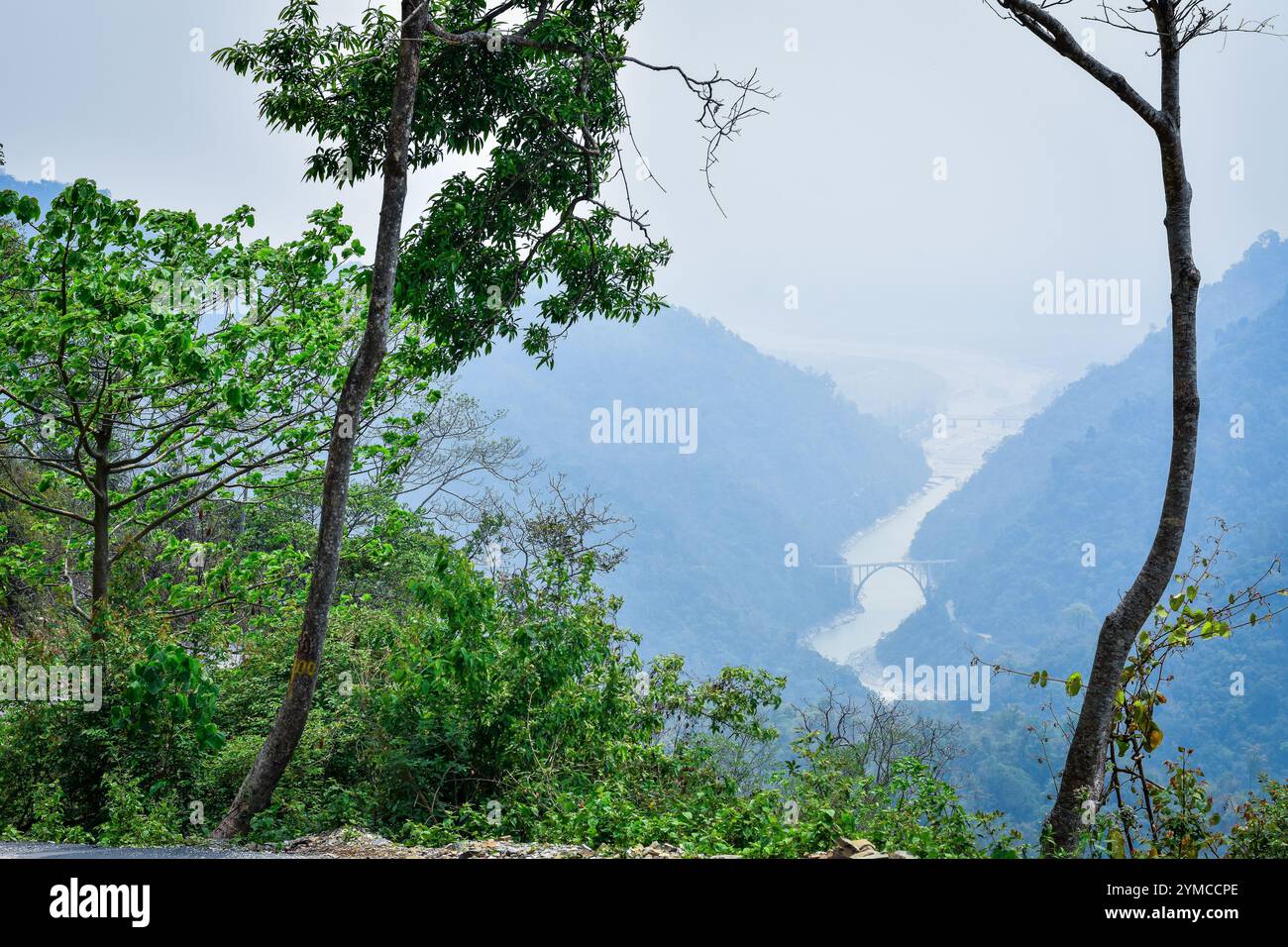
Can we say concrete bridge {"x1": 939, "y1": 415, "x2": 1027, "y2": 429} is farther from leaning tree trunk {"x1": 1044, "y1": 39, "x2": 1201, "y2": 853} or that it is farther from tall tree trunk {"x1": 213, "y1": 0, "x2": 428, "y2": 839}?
leaning tree trunk {"x1": 1044, "y1": 39, "x2": 1201, "y2": 853}

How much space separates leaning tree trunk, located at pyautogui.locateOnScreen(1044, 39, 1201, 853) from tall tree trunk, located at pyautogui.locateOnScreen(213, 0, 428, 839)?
358 cm

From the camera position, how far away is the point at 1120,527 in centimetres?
5422

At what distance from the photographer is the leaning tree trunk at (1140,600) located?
12.1 ft

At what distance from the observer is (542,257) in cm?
632

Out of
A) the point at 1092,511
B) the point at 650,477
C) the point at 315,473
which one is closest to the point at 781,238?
the point at 650,477

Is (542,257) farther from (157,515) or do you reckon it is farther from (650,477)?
(650,477)

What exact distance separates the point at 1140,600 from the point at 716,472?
63.2 meters

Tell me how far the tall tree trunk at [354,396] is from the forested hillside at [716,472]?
4075 centimetres

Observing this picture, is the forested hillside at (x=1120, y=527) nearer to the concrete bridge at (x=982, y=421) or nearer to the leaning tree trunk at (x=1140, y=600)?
the concrete bridge at (x=982, y=421)

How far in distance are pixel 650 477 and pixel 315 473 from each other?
181ft

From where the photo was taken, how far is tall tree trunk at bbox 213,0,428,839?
495 cm

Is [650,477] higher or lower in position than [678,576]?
higher
